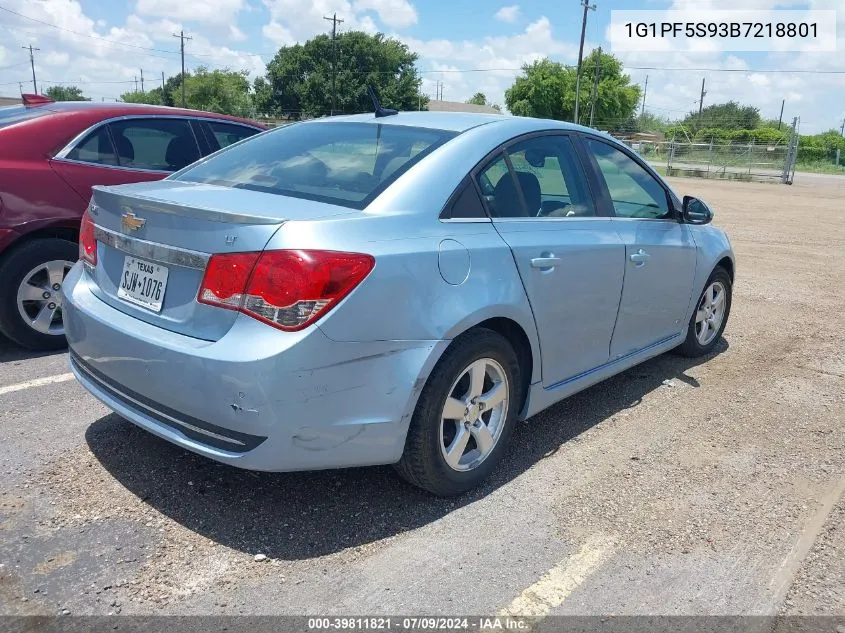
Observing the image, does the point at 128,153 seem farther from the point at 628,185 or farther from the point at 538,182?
the point at 628,185

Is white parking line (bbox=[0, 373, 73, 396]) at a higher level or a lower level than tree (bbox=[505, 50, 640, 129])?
lower

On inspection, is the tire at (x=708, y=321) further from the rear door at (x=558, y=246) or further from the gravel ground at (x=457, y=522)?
the rear door at (x=558, y=246)

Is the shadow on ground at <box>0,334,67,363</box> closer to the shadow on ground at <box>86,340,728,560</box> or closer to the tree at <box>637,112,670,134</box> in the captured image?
the shadow on ground at <box>86,340,728,560</box>

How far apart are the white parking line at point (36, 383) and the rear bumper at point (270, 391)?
5.43ft

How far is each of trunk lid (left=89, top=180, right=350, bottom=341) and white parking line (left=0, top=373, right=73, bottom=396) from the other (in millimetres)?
1455

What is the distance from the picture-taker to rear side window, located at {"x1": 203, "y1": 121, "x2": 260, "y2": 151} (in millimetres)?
5832

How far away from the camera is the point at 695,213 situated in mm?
4633

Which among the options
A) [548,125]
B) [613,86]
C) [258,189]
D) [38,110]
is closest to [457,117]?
[548,125]

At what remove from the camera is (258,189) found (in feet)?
10.2

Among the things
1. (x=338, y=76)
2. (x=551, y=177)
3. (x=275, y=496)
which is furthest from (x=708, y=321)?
(x=338, y=76)

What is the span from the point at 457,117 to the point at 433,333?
147cm

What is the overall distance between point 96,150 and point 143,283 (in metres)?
2.71

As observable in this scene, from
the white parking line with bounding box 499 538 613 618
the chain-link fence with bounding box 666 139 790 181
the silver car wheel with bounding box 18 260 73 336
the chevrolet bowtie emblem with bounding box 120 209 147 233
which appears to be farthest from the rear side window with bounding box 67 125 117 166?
the chain-link fence with bounding box 666 139 790 181

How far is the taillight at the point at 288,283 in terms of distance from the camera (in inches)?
97.3
